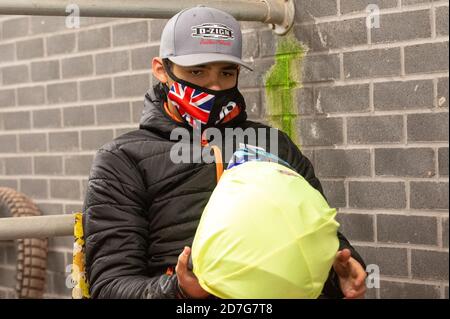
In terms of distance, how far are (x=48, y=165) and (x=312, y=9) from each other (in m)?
2.05

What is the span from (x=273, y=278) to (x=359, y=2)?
1.70 meters

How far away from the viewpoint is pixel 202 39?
9.55 ft

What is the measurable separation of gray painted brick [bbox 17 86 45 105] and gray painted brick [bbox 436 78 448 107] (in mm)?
2567

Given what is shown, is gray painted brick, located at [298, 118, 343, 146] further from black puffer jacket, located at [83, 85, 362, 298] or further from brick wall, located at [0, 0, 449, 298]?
black puffer jacket, located at [83, 85, 362, 298]

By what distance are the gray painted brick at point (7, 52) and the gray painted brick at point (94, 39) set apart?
2.10 ft

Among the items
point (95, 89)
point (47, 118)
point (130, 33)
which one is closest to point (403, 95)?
point (130, 33)

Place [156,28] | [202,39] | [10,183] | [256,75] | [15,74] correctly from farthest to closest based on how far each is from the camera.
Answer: [10,183], [15,74], [156,28], [256,75], [202,39]

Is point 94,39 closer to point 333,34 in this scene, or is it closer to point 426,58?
point 333,34

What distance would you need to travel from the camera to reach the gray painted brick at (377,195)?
11.3ft

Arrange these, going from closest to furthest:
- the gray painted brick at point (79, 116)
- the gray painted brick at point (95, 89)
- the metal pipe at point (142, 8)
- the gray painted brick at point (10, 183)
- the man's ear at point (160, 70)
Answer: the man's ear at point (160, 70) < the metal pipe at point (142, 8) < the gray painted brick at point (95, 89) < the gray painted brick at point (79, 116) < the gray painted brick at point (10, 183)

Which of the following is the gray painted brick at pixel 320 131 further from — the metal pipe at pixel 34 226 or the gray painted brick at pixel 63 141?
the gray painted brick at pixel 63 141

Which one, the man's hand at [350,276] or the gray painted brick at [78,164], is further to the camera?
the gray painted brick at [78,164]

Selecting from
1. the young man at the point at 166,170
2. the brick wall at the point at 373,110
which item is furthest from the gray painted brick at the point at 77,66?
the young man at the point at 166,170

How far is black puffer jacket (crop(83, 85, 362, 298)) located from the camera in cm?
275
